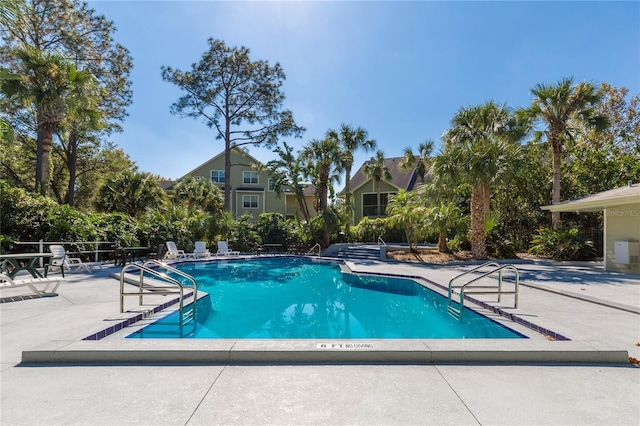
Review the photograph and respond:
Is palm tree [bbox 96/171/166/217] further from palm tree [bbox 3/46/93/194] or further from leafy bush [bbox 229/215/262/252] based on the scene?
palm tree [bbox 3/46/93/194]

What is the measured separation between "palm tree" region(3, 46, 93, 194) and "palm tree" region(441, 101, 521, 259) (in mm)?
17257

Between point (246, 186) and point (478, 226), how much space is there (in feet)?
82.3

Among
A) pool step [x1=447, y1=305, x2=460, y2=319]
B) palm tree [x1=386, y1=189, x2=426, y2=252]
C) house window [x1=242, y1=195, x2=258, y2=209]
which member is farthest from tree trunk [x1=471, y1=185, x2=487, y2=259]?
house window [x1=242, y1=195, x2=258, y2=209]

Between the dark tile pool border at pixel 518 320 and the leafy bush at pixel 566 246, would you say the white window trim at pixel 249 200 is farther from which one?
the dark tile pool border at pixel 518 320

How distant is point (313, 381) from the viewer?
3.47m

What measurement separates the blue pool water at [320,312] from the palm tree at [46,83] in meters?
9.63

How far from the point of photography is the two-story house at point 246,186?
34312mm

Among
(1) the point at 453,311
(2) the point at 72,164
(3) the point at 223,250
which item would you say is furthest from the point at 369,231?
(2) the point at 72,164

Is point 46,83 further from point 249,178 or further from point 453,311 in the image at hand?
point 249,178

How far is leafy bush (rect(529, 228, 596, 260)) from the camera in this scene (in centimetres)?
1592

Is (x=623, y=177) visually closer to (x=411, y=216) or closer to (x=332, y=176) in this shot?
(x=411, y=216)

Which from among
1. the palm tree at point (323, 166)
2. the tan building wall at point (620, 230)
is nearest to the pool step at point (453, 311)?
the tan building wall at point (620, 230)

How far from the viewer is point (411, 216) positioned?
1727 cm

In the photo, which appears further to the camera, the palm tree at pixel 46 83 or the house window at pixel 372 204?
the house window at pixel 372 204
